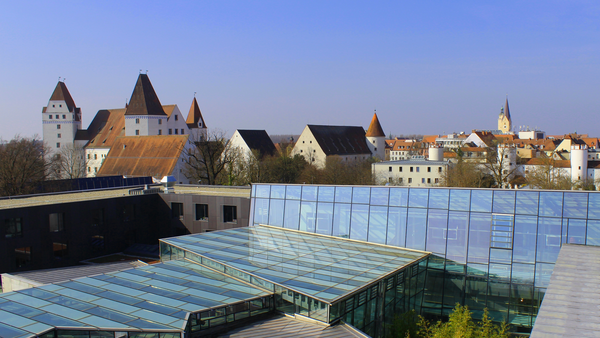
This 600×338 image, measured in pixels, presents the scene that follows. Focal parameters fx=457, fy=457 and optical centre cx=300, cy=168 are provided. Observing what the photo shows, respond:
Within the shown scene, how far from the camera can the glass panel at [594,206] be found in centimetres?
1584

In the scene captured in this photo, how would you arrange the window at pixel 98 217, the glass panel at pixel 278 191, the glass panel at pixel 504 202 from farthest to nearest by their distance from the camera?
the window at pixel 98 217 → the glass panel at pixel 278 191 → the glass panel at pixel 504 202

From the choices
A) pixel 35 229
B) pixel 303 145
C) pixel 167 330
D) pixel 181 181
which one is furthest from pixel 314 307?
pixel 303 145

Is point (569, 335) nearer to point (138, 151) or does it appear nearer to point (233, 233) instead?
point (233, 233)

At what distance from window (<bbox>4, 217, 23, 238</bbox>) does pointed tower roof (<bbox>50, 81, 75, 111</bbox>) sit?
73774 mm

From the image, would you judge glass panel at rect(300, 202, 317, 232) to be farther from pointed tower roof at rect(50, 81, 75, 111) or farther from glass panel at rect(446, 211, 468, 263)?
pointed tower roof at rect(50, 81, 75, 111)

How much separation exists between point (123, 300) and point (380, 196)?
11.2 meters

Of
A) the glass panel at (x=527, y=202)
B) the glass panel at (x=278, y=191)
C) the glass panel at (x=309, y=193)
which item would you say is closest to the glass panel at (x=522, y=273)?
the glass panel at (x=527, y=202)

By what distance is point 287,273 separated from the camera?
1357cm

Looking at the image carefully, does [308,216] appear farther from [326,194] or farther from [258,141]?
[258,141]

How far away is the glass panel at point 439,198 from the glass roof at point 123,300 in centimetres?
866

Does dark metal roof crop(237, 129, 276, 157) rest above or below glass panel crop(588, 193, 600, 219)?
above

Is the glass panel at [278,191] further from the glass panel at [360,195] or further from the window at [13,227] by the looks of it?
the window at [13,227]

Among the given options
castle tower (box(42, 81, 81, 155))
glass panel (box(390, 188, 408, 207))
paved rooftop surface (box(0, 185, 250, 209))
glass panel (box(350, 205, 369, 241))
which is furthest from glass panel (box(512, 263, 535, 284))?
castle tower (box(42, 81, 81, 155))

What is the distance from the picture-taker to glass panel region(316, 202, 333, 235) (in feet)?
67.5
